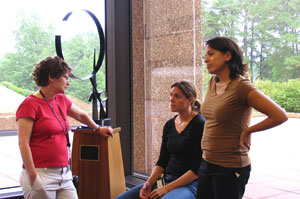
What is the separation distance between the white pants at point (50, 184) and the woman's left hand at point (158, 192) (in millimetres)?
509

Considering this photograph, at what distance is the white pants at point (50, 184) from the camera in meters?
2.25

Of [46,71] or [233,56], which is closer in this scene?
[233,56]

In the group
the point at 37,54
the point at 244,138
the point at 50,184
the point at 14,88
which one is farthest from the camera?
the point at 37,54

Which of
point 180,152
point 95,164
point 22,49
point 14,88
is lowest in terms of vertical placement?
point 95,164

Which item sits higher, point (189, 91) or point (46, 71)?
point (46, 71)

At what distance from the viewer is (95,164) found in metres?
3.20

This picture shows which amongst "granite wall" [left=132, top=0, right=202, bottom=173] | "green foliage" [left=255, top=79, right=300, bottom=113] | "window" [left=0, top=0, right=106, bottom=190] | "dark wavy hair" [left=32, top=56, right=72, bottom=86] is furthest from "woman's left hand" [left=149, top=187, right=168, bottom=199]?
"window" [left=0, top=0, right=106, bottom=190]

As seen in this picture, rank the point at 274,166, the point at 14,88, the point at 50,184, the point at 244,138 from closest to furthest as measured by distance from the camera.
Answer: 1. the point at 244,138
2. the point at 50,184
3. the point at 274,166
4. the point at 14,88

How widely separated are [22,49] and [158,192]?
2213 mm

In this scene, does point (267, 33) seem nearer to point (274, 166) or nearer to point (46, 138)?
point (274, 166)

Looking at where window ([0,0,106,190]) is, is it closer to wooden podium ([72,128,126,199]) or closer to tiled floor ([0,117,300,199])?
tiled floor ([0,117,300,199])

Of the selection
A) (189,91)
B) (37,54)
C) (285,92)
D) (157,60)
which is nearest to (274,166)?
(285,92)

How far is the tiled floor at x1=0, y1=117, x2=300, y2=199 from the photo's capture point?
3098 millimetres

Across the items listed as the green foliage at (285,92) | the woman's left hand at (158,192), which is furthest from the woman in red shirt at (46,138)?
the green foliage at (285,92)
